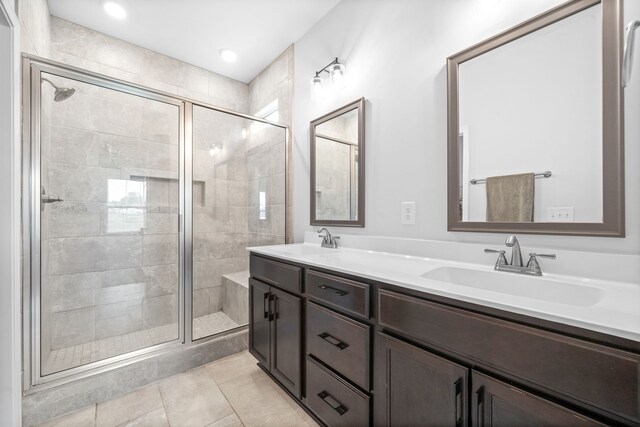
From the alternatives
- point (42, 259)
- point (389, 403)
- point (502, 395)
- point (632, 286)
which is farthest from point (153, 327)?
point (632, 286)

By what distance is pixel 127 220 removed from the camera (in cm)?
206

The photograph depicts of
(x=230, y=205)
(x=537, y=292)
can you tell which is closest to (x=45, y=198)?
(x=230, y=205)

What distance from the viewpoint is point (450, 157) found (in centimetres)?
133

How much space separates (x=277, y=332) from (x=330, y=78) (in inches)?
68.8

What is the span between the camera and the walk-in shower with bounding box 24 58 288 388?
156 cm

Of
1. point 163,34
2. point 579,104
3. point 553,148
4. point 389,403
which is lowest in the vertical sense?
point 389,403

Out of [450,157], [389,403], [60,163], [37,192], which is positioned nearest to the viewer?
[389,403]

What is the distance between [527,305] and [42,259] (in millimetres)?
2250

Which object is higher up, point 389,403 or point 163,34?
point 163,34

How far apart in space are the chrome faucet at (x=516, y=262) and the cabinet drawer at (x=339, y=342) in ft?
1.95

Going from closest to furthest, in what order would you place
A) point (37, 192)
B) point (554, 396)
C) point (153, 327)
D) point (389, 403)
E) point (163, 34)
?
1. point (554, 396)
2. point (389, 403)
3. point (37, 192)
4. point (153, 327)
5. point (163, 34)

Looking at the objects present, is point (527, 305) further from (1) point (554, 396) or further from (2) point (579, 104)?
(2) point (579, 104)

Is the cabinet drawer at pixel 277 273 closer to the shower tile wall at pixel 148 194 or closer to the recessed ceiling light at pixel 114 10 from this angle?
the shower tile wall at pixel 148 194

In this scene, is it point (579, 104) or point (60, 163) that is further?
point (60, 163)
